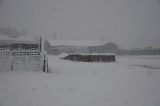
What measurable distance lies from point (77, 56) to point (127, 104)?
19765 mm

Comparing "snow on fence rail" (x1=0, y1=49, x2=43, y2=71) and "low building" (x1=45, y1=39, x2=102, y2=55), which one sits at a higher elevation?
"low building" (x1=45, y1=39, x2=102, y2=55)

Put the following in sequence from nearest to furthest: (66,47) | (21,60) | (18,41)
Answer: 1. (21,60)
2. (18,41)
3. (66,47)

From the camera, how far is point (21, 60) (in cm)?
945

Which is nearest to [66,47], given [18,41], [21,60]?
[18,41]

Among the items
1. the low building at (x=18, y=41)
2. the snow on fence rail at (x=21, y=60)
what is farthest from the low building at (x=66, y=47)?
the snow on fence rail at (x=21, y=60)

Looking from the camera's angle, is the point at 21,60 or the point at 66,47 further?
the point at 66,47

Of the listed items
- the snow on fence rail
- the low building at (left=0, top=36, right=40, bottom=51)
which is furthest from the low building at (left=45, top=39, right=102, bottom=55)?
the snow on fence rail

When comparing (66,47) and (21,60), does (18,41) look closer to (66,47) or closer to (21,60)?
(21,60)

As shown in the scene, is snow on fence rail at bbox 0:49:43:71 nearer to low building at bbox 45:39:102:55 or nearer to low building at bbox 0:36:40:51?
low building at bbox 0:36:40:51

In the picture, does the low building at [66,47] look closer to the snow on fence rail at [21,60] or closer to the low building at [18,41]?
the low building at [18,41]

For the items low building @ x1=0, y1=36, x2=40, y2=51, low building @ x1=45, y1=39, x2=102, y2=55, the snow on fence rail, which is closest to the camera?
the snow on fence rail

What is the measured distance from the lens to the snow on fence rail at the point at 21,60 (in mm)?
9273

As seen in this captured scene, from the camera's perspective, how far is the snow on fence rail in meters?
9.27

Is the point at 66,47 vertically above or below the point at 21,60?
above
